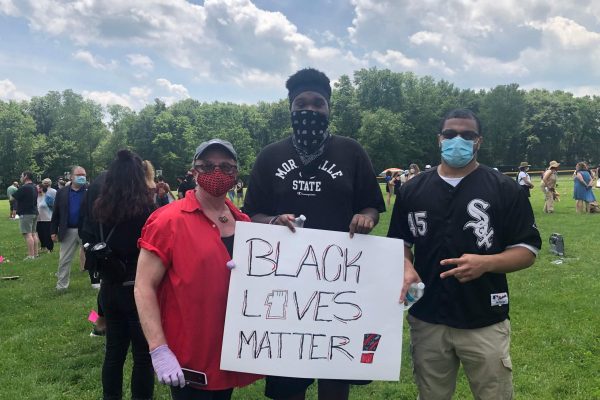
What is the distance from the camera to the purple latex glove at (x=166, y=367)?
2270 mm

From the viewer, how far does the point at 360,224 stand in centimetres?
262

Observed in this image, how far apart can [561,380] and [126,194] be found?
482 centimetres

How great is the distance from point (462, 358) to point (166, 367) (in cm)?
179

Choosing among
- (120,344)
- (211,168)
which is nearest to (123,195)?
(120,344)

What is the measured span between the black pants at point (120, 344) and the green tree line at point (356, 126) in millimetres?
64443

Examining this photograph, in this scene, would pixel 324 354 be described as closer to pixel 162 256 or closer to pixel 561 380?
pixel 162 256

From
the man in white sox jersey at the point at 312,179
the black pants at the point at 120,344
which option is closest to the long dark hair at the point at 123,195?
the black pants at the point at 120,344

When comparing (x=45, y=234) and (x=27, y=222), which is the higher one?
(x=27, y=222)

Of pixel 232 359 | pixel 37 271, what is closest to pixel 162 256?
pixel 232 359

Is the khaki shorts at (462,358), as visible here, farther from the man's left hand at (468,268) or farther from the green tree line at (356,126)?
the green tree line at (356,126)

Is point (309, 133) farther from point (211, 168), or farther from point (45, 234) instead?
point (45, 234)

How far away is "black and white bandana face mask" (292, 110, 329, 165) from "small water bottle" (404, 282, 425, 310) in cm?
101

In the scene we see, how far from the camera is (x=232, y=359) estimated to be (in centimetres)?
246

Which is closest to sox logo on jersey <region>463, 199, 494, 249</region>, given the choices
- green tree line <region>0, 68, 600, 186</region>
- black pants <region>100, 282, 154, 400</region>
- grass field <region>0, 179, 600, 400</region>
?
grass field <region>0, 179, 600, 400</region>
